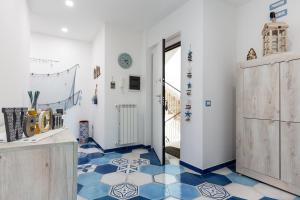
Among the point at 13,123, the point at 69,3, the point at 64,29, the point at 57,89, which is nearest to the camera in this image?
the point at 13,123

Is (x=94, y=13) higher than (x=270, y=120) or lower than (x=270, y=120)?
higher

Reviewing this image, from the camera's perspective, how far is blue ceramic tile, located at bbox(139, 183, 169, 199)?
6.58ft

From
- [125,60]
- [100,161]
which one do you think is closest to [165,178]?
[100,161]

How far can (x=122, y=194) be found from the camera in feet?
6.69

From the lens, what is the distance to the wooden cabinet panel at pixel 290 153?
1.98 metres

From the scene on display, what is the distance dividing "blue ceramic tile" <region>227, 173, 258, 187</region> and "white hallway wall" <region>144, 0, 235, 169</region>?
302mm

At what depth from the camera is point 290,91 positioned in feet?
6.73

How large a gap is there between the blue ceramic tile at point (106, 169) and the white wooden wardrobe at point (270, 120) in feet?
5.94

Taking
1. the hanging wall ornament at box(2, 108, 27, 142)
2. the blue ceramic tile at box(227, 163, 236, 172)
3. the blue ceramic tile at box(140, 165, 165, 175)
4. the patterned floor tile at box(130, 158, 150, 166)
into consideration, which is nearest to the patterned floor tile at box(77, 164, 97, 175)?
the patterned floor tile at box(130, 158, 150, 166)

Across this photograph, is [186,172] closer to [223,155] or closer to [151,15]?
[223,155]

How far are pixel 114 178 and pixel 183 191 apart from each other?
3.02 ft

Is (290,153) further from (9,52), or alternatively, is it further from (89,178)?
(9,52)

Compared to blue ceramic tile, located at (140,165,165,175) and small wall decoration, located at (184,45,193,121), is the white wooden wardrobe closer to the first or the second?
small wall decoration, located at (184,45,193,121)

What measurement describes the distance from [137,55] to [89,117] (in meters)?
2.07
